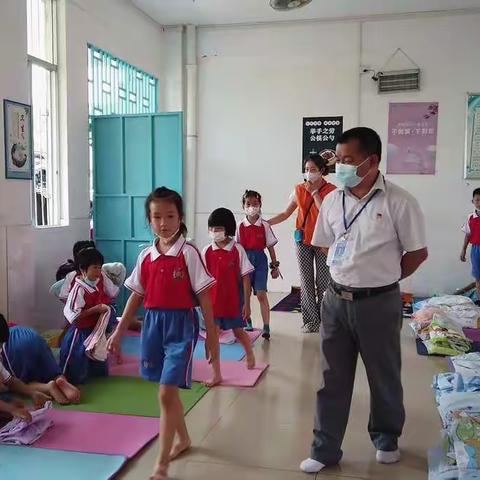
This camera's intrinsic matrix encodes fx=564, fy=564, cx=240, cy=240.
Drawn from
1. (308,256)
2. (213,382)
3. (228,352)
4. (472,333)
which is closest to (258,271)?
(308,256)

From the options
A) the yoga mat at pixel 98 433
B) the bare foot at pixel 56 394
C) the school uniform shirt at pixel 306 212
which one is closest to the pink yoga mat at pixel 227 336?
the school uniform shirt at pixel 306 212

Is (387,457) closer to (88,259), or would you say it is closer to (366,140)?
(366,140)

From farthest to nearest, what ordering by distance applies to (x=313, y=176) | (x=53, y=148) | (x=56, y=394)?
1. (x=53, y=148)
2. (x=313, y=176)
3. (x=56, y=394)

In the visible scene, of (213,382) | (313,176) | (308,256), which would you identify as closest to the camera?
(213,382)

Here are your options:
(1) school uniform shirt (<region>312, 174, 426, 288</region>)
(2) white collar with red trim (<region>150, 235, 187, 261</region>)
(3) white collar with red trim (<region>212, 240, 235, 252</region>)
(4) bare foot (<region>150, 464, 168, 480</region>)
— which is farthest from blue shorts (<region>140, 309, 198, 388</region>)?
(3) white collar with red trim (<region>212, 240, 235, 252</region>)

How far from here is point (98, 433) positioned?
10.1 feet

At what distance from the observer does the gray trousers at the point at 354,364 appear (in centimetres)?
252

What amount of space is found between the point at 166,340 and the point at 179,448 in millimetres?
617

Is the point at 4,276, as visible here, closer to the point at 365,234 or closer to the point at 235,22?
the point at 365,234

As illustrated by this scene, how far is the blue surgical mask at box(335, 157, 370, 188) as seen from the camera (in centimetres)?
253

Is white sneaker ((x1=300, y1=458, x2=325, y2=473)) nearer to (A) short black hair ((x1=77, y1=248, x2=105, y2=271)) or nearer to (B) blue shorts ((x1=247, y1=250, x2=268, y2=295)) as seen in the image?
(A) short black hair ((x1=77, y1=248, x2=105, y2=271))

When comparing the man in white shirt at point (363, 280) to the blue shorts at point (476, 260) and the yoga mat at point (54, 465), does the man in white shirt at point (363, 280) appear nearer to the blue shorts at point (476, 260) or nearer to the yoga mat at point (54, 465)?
the yoga mat at point (54, 465)

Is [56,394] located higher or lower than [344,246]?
lower

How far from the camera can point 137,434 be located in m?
3.05
